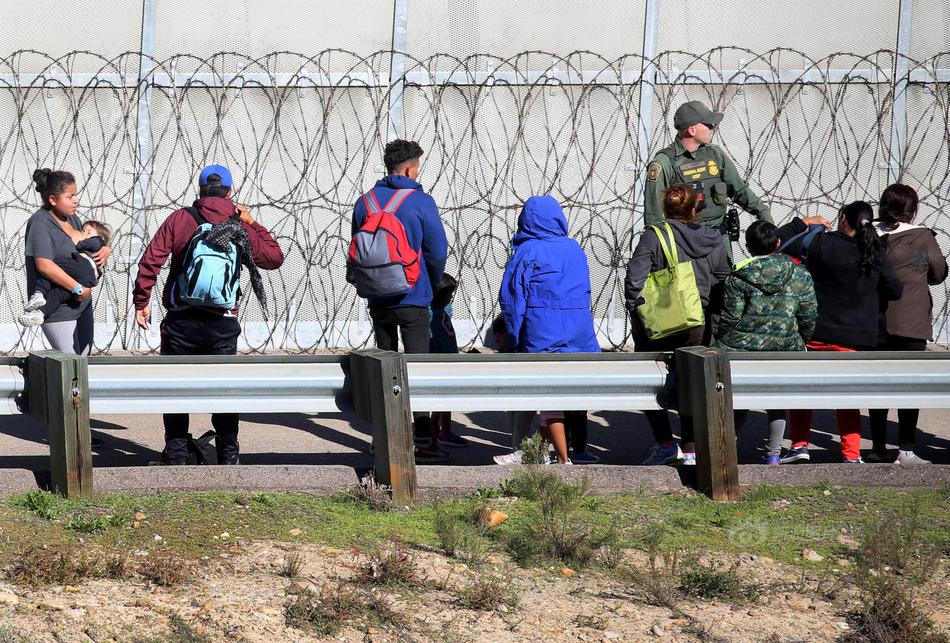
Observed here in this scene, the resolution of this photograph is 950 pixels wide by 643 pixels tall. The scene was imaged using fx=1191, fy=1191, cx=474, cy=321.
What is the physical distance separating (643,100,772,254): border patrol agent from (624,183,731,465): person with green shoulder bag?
102 cm

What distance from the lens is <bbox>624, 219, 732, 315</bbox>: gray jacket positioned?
584cm

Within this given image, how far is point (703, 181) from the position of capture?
23.1ft

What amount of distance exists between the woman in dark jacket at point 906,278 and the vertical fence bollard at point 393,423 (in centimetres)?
263

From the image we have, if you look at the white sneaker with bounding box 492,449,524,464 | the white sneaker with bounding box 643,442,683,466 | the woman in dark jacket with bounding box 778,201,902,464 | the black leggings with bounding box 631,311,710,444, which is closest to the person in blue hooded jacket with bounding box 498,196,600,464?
the white sneaker with bounding box 492,449,524,464

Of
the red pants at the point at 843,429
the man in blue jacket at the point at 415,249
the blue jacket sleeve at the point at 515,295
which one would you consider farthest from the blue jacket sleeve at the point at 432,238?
the red pants at the point at 843,429

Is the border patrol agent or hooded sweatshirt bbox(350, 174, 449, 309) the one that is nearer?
hooded sweatshirt bbox(350, 174, 449, 309)

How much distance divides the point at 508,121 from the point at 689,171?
2647mm

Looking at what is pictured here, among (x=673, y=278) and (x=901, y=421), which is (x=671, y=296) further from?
(x=901, y=421)

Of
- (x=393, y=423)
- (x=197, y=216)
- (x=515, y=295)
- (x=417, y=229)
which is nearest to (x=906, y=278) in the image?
(x=515, y=295)

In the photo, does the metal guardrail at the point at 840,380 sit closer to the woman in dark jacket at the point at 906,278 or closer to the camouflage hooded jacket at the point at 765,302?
the camouflage hooded jacket at the point at 765,302

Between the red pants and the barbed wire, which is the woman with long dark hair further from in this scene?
the red pants

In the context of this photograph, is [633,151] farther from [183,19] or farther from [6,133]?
[6,133]

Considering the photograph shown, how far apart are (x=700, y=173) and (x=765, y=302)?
1505 mm

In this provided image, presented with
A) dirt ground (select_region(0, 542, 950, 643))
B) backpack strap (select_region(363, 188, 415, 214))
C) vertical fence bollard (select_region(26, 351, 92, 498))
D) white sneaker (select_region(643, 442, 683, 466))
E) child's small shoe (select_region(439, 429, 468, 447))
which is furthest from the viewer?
child's small shoe (select_region(439, 429, 468, 447))
